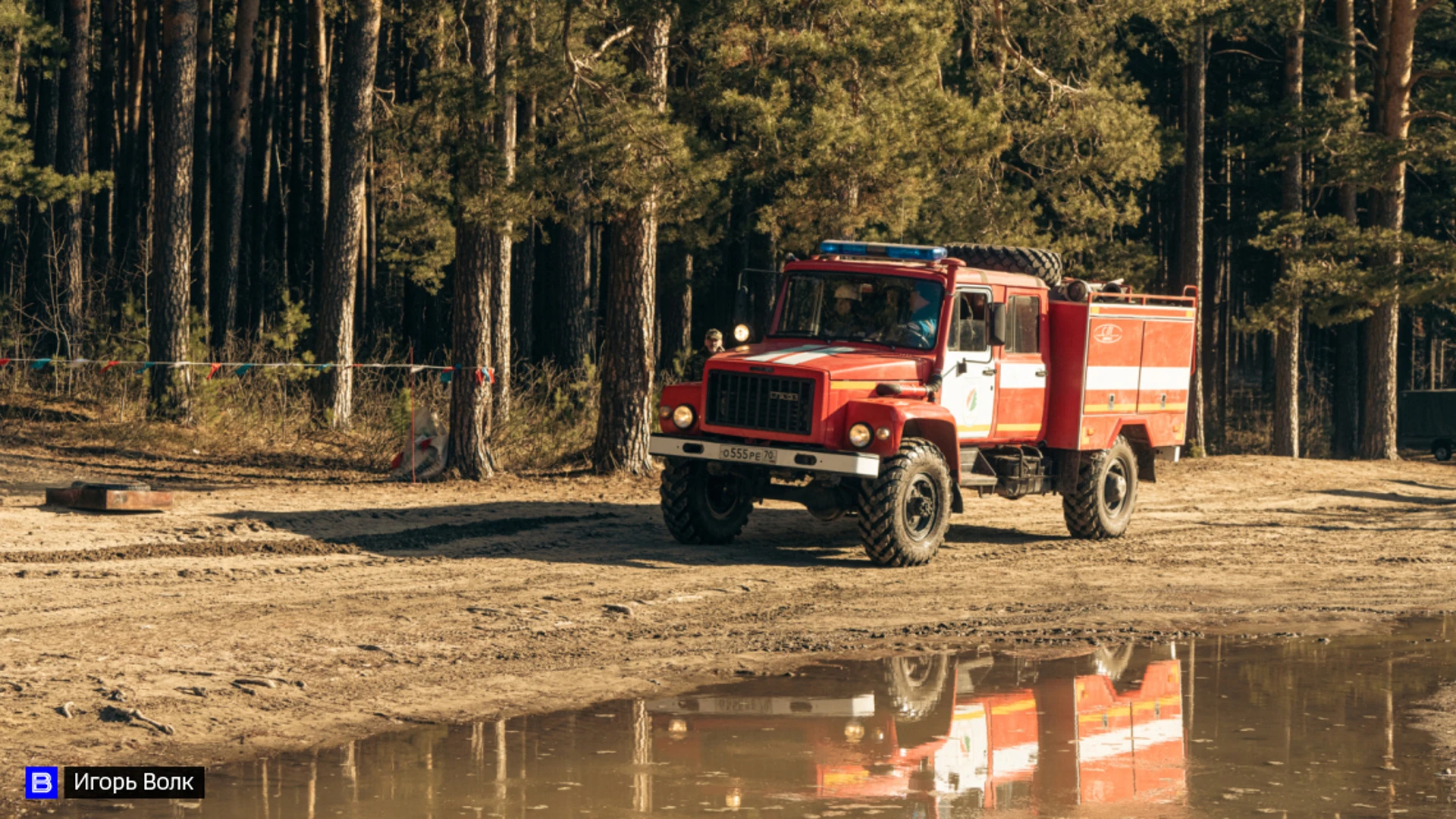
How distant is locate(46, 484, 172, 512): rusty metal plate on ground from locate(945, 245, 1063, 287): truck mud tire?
8541 mm

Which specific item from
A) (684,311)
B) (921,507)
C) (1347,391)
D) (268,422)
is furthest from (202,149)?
(1347,391)

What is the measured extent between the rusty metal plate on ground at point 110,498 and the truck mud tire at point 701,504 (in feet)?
17.1

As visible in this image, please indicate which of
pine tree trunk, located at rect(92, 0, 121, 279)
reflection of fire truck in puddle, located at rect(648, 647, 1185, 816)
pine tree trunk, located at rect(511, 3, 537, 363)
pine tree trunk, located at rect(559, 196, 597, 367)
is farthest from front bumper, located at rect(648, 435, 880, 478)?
pine tree trunk, located at rect(92, 0, 121, 279)

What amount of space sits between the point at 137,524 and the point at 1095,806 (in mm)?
10896

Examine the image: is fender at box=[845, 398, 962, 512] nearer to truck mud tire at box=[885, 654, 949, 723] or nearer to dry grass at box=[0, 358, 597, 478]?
truck mud tire at box=[885, 654, 949, 723]

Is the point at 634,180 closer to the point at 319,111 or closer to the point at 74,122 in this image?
the point at 74,122

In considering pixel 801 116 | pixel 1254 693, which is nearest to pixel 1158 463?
pixel 801 116

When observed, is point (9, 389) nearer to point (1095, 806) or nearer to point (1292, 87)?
point (1095, 806)

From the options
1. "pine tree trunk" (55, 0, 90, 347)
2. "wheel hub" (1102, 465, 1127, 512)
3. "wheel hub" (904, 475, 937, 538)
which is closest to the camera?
"wheel hub" (904, 475, 937, 538)

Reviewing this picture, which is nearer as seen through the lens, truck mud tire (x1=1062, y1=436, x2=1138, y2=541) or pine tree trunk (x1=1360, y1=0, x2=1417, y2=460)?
truck mud tire (x1=1062, y1=436, x2=1138, y2=541)

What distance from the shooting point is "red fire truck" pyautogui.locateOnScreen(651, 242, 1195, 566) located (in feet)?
46.8

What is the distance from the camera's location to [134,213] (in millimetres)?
42281

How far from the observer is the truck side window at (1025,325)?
52.1 feet

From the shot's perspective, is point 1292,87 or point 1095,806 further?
point 1292,87
